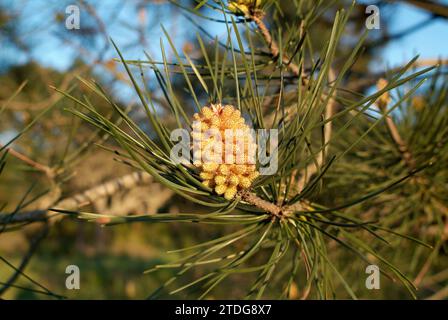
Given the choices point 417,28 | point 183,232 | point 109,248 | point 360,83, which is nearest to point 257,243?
point 360,83

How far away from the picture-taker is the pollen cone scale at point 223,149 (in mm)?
221

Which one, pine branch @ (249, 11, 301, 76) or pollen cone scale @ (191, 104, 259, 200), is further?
pine branch @ (249, 11, 301, 76)

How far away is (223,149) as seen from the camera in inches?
8.8

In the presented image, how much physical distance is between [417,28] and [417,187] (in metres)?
0.49

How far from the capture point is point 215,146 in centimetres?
22

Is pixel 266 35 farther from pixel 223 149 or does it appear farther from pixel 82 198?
pixel 82 198

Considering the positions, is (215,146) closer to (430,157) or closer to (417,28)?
(430,157)

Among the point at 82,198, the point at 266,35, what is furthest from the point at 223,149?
the point at 82,198

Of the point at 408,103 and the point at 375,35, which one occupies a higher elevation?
the point at 375,35

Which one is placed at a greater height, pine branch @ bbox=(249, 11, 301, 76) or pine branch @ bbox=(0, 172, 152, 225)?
pine branch @ bbox=(249, 11, 301, 76)

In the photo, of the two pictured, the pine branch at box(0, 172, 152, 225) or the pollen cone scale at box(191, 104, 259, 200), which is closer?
the pollen cone scale at box(191, 104, 259, 200)

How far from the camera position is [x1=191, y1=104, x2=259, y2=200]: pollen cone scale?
8.7 inches

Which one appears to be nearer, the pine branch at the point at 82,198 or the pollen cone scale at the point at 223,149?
the pollen cone scale at the point at 223,149
